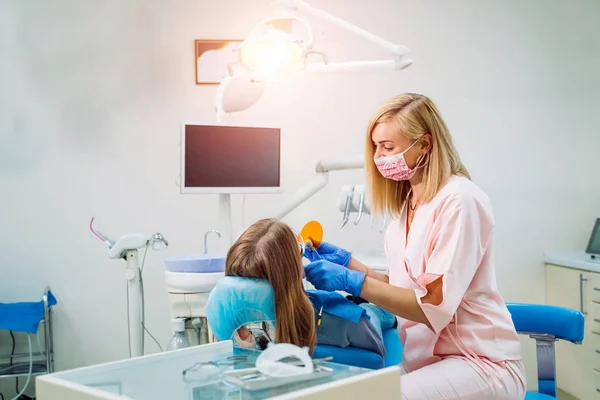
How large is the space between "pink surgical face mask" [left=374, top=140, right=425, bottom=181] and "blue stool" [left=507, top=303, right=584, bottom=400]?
612 millimetres

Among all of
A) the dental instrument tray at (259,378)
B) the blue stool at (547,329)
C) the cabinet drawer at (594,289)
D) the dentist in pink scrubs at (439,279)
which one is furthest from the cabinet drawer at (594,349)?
the dental instrument tray at (259,378)

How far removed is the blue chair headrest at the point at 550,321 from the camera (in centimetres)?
180

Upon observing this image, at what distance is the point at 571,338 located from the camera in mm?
1805

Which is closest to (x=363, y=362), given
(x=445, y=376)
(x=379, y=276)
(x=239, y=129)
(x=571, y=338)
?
(x=445, y=376)

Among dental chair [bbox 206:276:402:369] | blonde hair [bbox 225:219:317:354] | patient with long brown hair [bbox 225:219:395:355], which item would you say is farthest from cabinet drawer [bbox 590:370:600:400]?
dental chair [bbox 206:276:402:369]

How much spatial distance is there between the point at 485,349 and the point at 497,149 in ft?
6.97

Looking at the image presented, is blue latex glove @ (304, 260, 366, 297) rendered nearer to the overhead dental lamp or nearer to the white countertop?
the overhead dental lamp

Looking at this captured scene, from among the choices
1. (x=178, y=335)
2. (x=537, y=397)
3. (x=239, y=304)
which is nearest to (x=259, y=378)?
(x=239, y=304)

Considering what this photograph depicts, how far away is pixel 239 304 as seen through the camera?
1271 mm

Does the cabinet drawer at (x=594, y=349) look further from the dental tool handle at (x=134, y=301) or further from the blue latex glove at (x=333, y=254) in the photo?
the dental tool handle at (x=134, y=301)

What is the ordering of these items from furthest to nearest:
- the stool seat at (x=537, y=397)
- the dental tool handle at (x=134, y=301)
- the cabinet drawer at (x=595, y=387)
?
the cabinet drawer at (x=595, y=387)
the dental tool handle at (x=134, y=301)
the stool seat at (x=537, y=397)

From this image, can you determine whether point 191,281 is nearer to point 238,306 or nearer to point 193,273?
point 193,273

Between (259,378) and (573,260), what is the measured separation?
267cm

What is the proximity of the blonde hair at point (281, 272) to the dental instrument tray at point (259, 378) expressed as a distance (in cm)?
47
